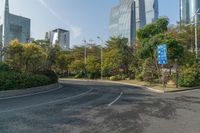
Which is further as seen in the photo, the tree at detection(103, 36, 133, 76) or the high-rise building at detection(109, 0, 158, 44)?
the high-rise building at detection(109, 0, 158, 44)

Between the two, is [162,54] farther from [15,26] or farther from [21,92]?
[15,26]

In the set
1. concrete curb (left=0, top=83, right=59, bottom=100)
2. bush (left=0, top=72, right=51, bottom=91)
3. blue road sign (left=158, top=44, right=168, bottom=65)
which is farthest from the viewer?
blue road sign (left=158, top=44, right=168, bottom=65)

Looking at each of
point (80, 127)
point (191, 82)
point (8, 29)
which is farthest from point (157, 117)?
point (8, 29)

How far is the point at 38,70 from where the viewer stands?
25.9m

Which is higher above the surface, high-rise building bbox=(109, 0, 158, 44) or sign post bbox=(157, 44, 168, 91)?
high-rise building bbox=(109, 0, 158, 44)

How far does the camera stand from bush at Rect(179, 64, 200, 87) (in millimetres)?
23594

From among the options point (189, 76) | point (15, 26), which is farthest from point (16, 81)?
point (15, 26)

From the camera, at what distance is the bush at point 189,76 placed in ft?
77.4

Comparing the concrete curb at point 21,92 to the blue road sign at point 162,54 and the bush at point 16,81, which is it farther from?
the blue road sign at point 162,54

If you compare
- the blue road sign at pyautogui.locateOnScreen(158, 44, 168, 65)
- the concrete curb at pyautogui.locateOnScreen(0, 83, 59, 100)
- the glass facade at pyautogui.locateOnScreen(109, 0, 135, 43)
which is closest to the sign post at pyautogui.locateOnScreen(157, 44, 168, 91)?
the blue road sign at pyautogui.locateOnScreen(158, 44, 168, 65)

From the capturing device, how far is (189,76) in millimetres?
Result: 23750

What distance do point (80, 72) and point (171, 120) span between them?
142 ft

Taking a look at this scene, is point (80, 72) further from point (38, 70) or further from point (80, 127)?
point (80, 127)

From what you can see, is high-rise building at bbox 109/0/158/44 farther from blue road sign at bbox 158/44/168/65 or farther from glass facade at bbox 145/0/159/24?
blue road sign at bbox 158/44/168/65
